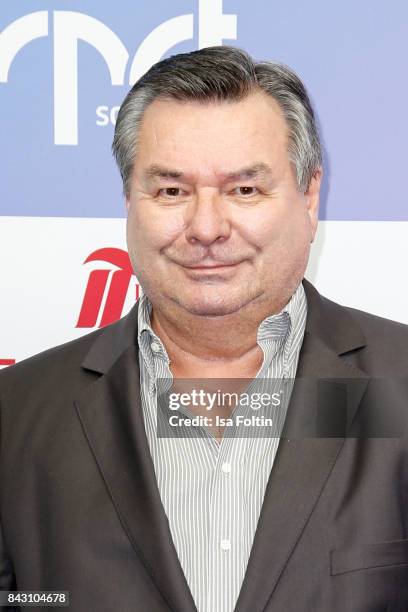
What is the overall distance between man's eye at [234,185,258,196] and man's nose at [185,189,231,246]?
0.04m

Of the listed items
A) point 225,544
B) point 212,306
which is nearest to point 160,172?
point 212,306

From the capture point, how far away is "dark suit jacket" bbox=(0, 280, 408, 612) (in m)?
1.32

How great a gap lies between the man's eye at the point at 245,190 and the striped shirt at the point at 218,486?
0.24m

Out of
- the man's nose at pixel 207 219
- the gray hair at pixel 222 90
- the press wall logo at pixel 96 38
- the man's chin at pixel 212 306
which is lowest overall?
the man's chin at pixel 212 306

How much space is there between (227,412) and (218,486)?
169mm

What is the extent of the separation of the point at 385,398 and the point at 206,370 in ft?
1.15

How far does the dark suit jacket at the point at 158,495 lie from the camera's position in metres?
1.32

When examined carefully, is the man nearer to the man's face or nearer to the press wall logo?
the man's face

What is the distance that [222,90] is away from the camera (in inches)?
57.1

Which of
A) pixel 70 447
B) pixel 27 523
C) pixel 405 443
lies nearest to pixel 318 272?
pixel 405 443

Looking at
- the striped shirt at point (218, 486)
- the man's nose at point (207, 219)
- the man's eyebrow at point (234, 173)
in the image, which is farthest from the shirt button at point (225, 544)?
the man's eyebrow at point (234, 173)

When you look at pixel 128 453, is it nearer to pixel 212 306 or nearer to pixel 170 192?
pixel 212 306

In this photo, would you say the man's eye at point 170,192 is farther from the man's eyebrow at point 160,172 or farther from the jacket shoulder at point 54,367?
the jacket shoulder at point 54,367

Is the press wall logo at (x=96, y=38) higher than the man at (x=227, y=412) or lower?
higher
